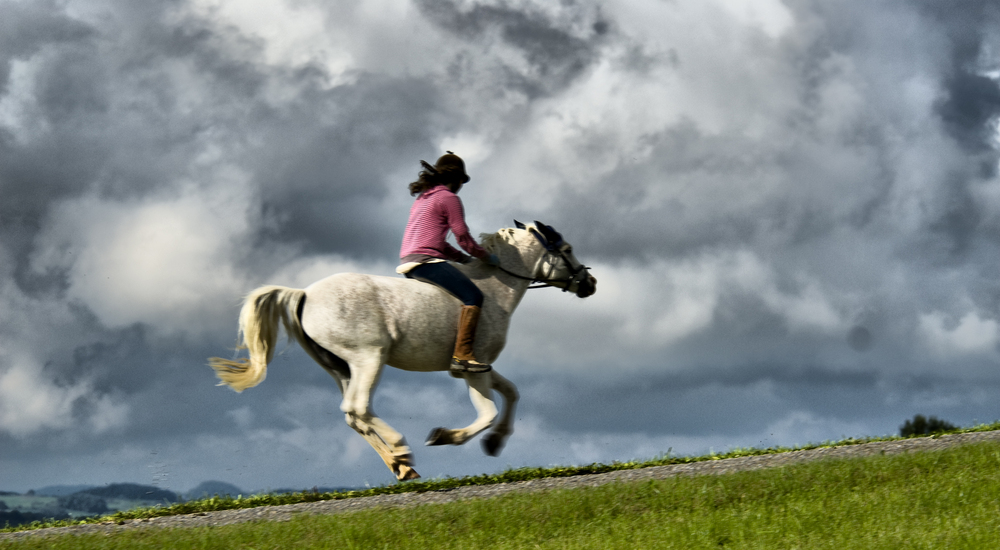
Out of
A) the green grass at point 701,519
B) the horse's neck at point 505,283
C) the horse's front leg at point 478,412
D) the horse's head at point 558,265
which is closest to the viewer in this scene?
the green grass at point 701,519

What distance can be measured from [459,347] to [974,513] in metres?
5.11

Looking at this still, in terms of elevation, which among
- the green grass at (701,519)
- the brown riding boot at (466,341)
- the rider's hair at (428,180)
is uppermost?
the rider's hair at (428,180)

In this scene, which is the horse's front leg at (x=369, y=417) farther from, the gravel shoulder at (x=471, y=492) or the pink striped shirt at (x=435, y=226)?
the pink striped shirt at (x=435, y=226)

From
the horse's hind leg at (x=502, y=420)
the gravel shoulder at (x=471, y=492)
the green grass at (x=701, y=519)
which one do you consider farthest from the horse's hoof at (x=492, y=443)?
the green grass at (x=701, y=519)

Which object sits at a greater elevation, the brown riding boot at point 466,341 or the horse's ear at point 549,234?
the horse's ear at point 549,234

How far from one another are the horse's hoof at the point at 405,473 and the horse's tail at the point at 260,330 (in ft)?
5.84

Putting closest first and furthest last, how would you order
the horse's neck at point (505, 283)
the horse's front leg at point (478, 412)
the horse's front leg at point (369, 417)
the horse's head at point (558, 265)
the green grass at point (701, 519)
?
the green grass at point (701, 519), the horse's front leg at point (369, 417), the horse's front leg at point (478, 412), the horse's neck at point (505, 283), the horse's head at point (558, 265)

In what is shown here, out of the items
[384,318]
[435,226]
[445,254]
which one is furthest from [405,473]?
[435,226]

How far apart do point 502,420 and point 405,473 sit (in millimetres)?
1458

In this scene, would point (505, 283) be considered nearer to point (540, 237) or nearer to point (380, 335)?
point (540, 237)

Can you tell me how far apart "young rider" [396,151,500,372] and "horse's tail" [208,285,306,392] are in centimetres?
130

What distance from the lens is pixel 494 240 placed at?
10570 mm

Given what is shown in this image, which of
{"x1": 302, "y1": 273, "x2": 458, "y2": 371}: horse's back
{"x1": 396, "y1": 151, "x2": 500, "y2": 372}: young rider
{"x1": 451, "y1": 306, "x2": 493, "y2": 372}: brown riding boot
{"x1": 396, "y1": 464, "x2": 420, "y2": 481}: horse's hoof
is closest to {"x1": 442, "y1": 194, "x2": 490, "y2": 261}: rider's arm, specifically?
{"x1": 396, "y1": 151, "x2": 500, "y2": 372}: young rider

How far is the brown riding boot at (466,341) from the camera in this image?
31.9 feet
